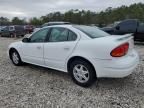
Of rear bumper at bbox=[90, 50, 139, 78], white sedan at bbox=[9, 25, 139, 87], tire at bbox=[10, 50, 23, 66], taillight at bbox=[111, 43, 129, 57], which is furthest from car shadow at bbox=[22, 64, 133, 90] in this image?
tire at bbox=[10, 50, 23, 66]

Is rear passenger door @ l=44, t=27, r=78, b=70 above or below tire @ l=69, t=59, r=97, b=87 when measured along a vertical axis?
above

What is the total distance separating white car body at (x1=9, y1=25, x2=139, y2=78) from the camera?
3996mm

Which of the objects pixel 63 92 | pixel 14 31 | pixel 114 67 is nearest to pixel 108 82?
pixel 114 67

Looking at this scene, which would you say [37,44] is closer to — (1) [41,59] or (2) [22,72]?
Result: (1) [41,59]

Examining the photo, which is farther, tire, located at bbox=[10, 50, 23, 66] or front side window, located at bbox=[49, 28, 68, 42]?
tire, located at bbox=[10, 50, 23, 66]

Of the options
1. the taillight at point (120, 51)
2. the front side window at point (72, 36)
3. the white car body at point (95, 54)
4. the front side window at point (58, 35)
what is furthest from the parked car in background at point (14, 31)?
the taillight at point (120, 51)

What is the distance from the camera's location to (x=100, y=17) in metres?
49.7

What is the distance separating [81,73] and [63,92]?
2.02ft

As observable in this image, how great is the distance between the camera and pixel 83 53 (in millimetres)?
4309

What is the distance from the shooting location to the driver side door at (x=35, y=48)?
544 cm

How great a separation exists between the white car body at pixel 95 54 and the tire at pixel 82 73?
14 cm

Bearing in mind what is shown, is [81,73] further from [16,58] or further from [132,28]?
[132,28]

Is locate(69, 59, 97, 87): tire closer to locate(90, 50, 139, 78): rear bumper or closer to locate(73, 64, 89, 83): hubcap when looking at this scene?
locate(73, 64, 89, 83): hubcap

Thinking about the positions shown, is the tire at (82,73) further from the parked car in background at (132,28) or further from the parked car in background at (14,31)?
the parked car in background at (14,31)
